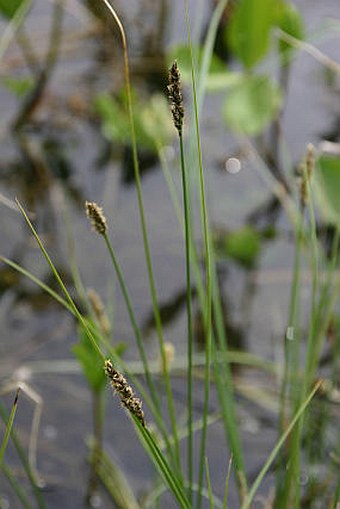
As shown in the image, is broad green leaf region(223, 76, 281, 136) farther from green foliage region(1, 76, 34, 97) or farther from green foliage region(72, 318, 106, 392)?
green foliage region(72, 318, 106, 392)

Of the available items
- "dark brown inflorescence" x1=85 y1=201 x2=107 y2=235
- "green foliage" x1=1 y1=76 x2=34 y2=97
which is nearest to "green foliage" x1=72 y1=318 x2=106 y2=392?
"dark brown inflorescence" x1=85 y1=201 x2=107 y2=235

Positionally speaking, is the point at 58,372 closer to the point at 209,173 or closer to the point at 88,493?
the point at 88,493

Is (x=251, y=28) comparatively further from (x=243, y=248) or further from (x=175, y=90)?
(x=175, y=90)

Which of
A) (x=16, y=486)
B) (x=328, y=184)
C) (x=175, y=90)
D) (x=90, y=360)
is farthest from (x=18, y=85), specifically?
(x=175, y=90)

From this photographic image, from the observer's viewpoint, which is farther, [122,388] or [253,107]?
[253,107]

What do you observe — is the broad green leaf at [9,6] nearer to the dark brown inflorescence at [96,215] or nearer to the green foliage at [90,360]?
the green foliage at [90,360]

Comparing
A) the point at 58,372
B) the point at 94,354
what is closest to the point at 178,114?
the point at 94,354

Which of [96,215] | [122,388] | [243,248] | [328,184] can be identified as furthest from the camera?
[243,248]
